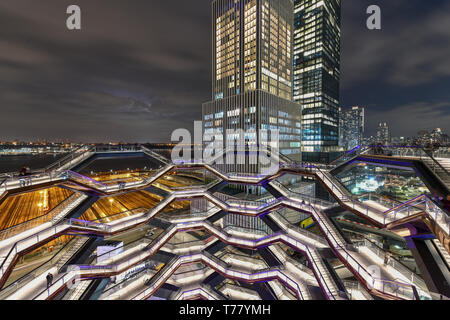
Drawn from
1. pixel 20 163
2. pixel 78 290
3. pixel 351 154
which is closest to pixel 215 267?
Result: pixel 78 290

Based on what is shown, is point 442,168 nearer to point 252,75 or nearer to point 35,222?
point 35,222

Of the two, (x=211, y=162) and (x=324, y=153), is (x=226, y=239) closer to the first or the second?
(x=211, y=162)

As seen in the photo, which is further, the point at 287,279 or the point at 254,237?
the point at 254,237

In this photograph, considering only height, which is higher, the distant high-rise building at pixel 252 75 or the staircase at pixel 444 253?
the distant high-rise building at pixel 252 75

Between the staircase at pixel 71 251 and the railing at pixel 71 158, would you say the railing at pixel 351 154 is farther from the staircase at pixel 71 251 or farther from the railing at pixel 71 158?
the staircase at pixel 71 251

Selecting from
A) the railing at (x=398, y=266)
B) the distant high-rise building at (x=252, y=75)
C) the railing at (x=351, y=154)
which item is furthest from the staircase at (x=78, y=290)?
the distant high-rise building at (x=252, y=75)

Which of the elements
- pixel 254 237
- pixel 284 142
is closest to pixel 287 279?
pixel 254 237

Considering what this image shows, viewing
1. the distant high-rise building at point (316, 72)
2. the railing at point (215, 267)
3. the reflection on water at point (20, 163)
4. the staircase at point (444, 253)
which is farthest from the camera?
the distant high-rise building at point (316, 72)
